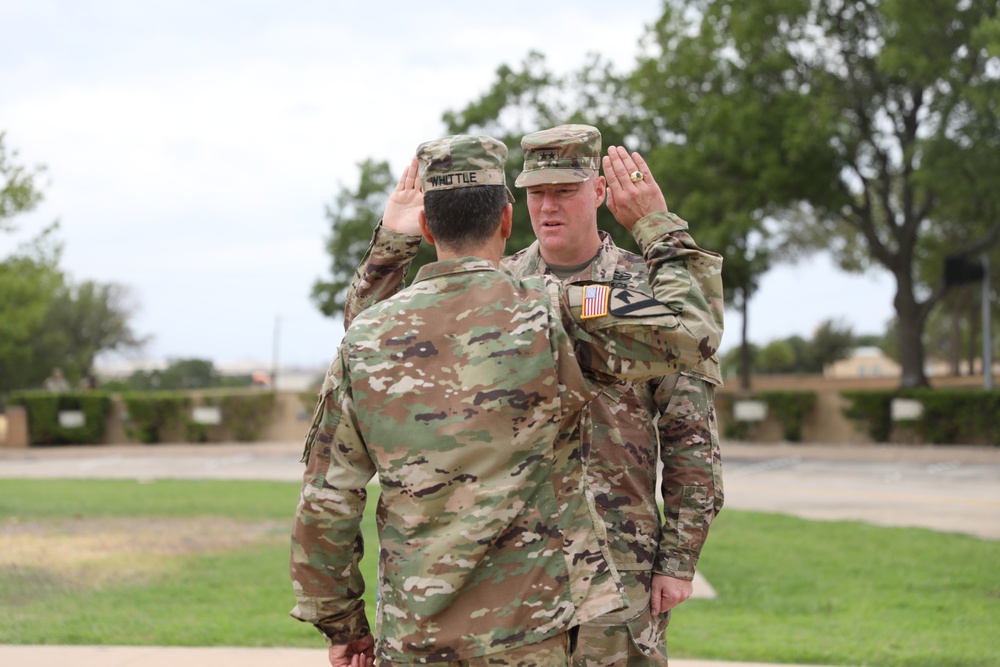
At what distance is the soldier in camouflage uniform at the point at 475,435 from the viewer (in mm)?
2492

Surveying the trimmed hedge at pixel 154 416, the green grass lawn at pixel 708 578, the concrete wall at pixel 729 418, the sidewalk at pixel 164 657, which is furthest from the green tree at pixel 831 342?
the sidewalk at pixel 164 657

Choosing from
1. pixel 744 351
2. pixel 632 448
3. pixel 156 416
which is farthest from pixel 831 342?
pixel 632 448

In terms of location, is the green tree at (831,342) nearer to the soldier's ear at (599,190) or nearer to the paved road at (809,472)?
the paved road at (809,472)

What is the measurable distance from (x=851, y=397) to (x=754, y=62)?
834cm

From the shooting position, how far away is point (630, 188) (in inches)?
114

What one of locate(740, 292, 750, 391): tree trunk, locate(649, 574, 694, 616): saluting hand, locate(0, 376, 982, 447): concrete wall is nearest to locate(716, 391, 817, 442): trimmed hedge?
locate(0, 376, 982, 447): concrete wall

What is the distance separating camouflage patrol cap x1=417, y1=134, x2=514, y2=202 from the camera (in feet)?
8.50

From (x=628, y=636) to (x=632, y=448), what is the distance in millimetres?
561

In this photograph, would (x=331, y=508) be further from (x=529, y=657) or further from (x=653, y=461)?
(x=653, y=461)

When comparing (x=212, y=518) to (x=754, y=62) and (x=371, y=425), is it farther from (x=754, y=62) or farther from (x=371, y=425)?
(x=754, y=62)

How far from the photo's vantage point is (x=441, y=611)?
2.50 m

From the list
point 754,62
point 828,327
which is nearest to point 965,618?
point 754,62

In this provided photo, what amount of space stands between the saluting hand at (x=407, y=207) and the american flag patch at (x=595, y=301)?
2.21ft

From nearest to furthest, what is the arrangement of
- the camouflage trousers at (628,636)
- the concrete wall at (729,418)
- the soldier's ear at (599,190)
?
the camouflage trousers at (628,636), the soldier's ear at (599,190), the concrete wall at (729,418)
